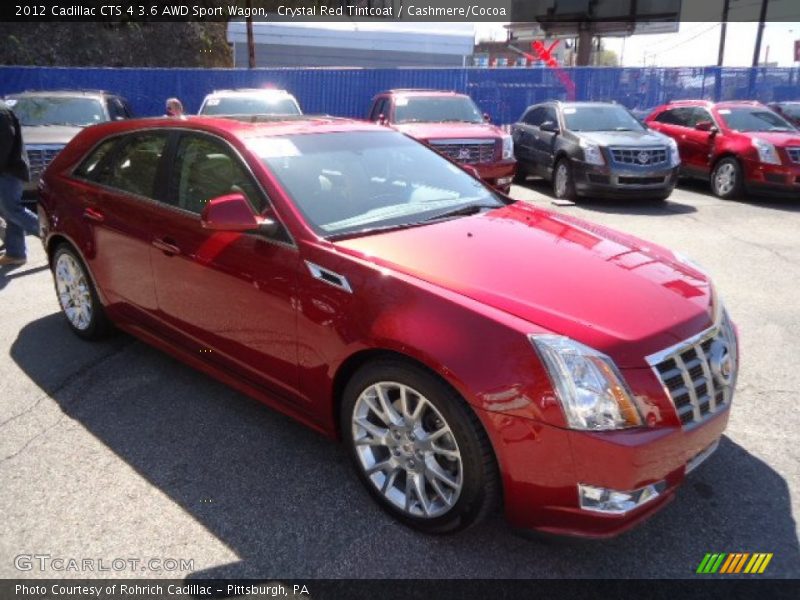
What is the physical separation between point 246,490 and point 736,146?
1036 centimetres

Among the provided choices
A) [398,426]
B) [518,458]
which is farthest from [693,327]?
[398,426]

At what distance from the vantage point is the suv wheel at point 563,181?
1048 centimetres

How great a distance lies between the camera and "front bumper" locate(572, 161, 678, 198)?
9.80 meters

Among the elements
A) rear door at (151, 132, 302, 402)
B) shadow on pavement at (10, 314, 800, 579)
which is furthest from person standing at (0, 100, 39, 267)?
rear door at (151, 132, 302, 402)

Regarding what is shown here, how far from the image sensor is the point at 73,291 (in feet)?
15.5

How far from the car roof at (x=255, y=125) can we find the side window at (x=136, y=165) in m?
0.09

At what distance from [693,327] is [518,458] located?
0.88 meters

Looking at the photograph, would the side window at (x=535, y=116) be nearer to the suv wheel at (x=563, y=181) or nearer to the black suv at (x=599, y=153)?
the black suv at (x=599, y=153)

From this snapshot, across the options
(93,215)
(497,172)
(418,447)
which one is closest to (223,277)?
(418,447)

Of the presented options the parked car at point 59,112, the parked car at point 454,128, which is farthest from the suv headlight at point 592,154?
the parked car at point 59,112

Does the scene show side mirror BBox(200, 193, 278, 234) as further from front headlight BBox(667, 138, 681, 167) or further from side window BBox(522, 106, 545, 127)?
side window BBox(522, 106, 545, 127)

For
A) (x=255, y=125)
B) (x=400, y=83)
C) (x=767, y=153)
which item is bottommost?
(x=767, y=153)

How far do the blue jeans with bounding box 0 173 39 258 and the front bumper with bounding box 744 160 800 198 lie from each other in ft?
33.3

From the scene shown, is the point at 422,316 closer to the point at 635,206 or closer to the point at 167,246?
the point at 167,246
